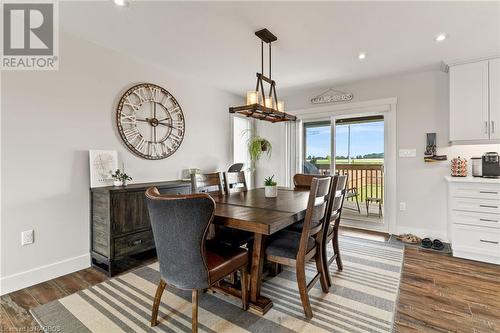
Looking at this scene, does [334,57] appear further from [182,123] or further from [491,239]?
[491,239]

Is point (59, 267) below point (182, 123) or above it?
below

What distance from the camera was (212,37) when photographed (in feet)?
8.67

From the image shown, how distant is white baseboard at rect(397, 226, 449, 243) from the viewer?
3.53 metres

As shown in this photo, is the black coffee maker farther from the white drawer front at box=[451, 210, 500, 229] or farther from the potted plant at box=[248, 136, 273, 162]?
the potted plant at box=[248, 136, 273, 162]

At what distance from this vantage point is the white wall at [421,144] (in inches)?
139

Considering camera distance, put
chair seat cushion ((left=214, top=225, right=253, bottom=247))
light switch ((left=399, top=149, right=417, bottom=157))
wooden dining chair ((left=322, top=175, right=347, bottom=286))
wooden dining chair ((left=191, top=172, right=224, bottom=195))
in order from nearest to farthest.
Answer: wooden dining chair ((left=322, top=175, right=347, bottom=286)), chair seat cushion ((left=214, top=225, right=253, bottom=247)), wooden dining chair ((left=191, top=172, right=224, bottom=195)), light switch ((left=399, top=149, right=417, bottom=157))

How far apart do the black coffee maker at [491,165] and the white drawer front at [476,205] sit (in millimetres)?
425

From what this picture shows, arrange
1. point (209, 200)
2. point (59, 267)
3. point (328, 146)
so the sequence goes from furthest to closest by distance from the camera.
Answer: point (328, 146) → point (59, 267) → point (209, 200)

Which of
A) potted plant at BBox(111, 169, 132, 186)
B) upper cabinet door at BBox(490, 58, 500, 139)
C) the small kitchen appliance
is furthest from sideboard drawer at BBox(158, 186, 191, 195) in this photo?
upper cabinet door at BBox(490, 58, 500, 139)

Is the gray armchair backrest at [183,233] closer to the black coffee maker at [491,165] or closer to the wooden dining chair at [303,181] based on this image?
the wooden dining chair at [303,181]

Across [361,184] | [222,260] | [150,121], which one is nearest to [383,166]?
[361,184]

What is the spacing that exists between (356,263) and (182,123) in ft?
9.94

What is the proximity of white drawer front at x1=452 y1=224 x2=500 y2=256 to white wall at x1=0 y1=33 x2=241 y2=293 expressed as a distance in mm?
4081

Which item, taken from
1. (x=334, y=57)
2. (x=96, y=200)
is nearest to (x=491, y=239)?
→ (x=334, y=57)
